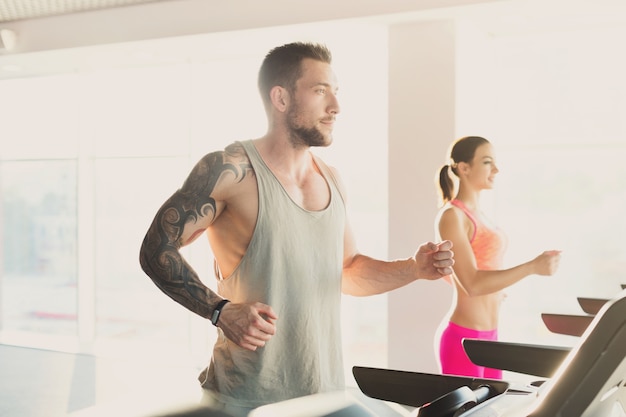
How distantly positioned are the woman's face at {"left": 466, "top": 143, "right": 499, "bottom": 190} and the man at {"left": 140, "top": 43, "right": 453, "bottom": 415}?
1.19 metres

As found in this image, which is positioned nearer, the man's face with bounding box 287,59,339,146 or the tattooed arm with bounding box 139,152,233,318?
the tattooed arm with bounding box 139,152,233,318

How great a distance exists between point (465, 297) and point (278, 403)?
142cm

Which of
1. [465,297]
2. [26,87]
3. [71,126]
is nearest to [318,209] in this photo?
[465,297]

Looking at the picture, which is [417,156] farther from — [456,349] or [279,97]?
[279,97]

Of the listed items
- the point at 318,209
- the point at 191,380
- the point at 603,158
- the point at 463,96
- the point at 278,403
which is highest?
the point at 463,96

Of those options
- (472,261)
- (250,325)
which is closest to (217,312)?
(250,325)

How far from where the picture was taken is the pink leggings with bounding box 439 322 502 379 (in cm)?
286

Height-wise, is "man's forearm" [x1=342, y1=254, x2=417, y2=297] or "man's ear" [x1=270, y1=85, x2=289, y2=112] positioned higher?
"man's ear" [x1=270, y1=85, x2=289, y2=112]

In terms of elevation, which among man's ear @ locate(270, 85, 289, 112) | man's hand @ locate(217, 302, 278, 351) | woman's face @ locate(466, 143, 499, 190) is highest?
man's ear @ locate(270, 85, 289, 112)

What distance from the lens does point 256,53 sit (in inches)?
235

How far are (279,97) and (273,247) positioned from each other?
1.32ft

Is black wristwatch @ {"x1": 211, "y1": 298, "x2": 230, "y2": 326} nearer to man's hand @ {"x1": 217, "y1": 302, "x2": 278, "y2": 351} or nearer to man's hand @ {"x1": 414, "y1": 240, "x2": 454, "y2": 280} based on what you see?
man's hand @ {"x1": 217, "y1": 302, "x2": 278, "y2": 351}

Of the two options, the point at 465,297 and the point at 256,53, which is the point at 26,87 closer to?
the point at 256,53

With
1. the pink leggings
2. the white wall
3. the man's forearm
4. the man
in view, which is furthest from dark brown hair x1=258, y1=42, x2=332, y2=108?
the white wall
